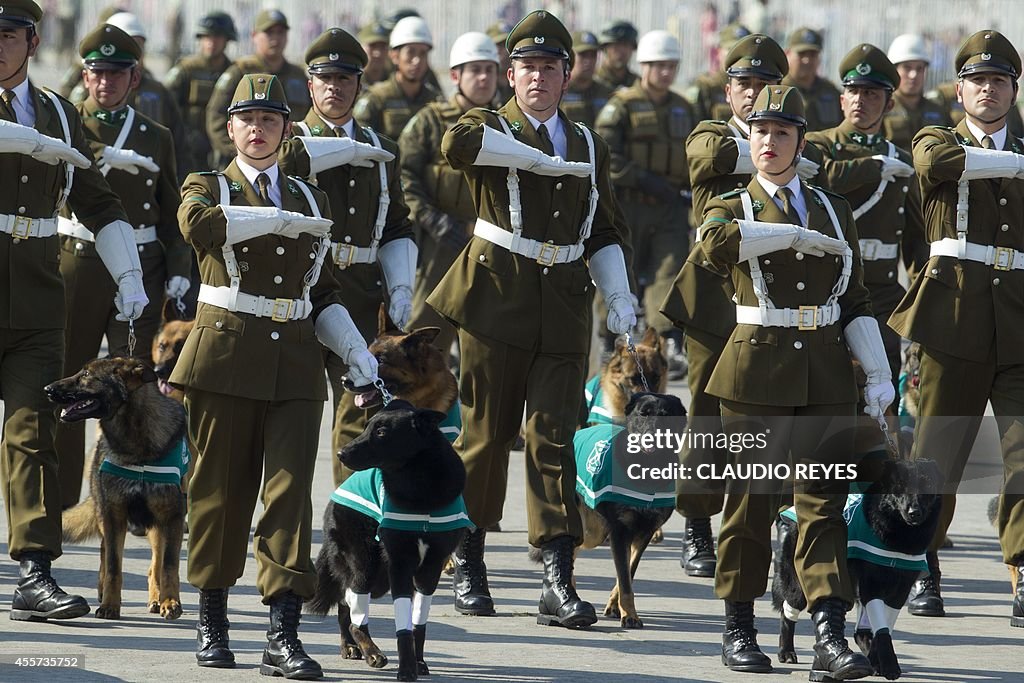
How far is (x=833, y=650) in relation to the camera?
7.49 metres

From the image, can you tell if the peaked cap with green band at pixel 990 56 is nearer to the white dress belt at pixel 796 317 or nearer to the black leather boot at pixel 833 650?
the white dress belt at pixel 796 317

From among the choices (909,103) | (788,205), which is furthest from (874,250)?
(909,103)

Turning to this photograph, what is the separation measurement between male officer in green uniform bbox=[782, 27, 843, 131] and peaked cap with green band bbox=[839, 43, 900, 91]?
12.5 feet

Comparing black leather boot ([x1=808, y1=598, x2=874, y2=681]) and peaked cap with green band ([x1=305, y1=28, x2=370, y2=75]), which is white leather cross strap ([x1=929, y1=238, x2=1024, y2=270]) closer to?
black leather boot ([x1=808, y1=598, x2=874, y2=681])

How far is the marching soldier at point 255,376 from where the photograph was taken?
7391 millimetres

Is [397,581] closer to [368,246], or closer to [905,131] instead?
[368,246]

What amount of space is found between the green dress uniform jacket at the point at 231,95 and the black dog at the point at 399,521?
6.87 m

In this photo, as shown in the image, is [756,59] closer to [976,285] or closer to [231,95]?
[976,285]

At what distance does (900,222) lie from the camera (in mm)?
10789

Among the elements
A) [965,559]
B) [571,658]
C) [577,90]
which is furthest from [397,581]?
[577,90]

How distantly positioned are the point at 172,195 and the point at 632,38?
7.05m

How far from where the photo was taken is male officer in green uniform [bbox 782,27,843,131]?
14.7 m

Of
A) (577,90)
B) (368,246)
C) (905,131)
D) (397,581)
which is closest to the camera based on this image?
(397,581)

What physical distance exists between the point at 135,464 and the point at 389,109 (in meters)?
5.52
